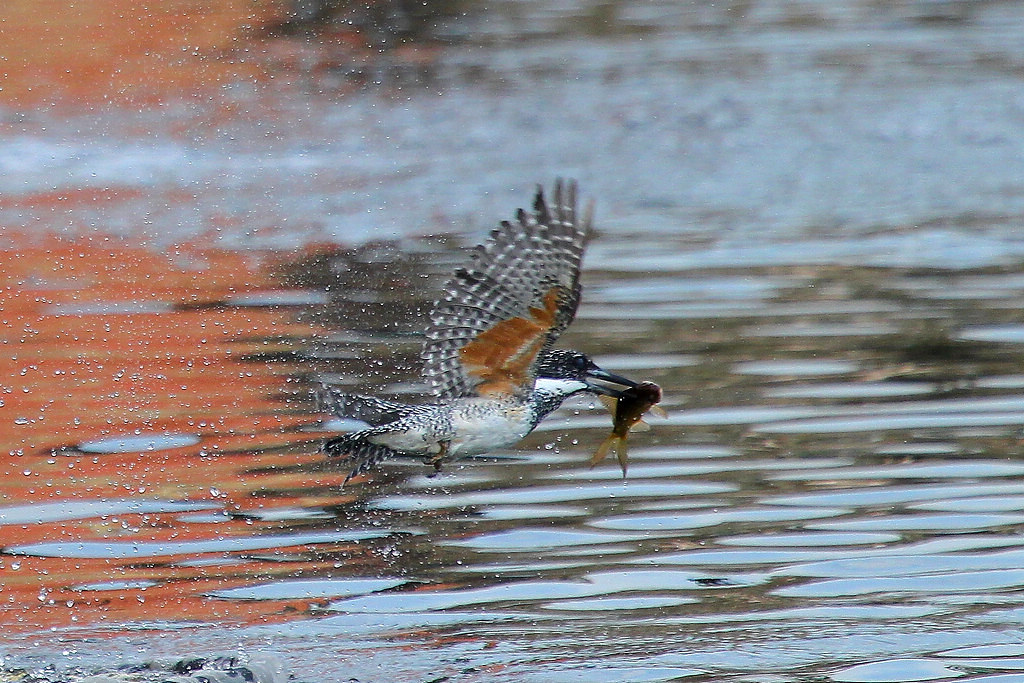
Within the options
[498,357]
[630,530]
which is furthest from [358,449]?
[630,530]

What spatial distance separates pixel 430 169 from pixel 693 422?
6.69 metres

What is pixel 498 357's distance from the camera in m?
5.84

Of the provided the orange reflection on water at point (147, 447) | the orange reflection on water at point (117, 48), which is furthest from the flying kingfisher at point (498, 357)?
the orange reflection on water at point (117, 48)

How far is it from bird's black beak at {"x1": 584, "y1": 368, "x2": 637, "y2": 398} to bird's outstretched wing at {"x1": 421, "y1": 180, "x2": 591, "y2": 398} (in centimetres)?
25

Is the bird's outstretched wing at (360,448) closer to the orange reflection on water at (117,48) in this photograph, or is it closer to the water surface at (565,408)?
the water surface at (565,408)

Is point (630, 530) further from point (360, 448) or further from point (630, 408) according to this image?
point (360, 448)

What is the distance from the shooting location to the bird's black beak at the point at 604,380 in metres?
5.79

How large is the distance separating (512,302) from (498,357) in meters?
0.28

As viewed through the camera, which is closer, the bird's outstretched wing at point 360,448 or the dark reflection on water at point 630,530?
the dark reflection on water at point 630,530

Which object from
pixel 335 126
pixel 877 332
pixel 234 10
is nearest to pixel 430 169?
pixel 335 126

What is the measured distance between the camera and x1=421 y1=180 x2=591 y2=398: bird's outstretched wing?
552 cm

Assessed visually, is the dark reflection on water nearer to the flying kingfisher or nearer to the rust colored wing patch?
the flying kingfisher

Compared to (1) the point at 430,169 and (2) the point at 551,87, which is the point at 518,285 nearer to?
(1) the point at 430,169

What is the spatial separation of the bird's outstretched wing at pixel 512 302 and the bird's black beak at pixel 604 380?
25 centimetres
